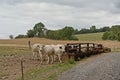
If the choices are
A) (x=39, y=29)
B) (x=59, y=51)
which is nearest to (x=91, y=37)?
(x=39, y=29)

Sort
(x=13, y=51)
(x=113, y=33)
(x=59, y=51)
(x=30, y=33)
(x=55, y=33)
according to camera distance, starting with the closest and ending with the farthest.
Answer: (x=59, y=51), (x=13, y=51), (x=113, y=33), (x=55, y=33), (x=30, y=33)

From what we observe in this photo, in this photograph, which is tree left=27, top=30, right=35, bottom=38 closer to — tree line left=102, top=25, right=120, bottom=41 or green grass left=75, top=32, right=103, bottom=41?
green grass left=75, top=32, right=103, bottom=41

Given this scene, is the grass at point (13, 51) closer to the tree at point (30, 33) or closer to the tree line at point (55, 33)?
the tree line at point (55, 33)

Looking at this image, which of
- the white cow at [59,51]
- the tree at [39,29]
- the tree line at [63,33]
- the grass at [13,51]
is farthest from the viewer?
the tree at [39,29]

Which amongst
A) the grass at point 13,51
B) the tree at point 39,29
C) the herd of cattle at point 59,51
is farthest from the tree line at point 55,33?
the herd of cattle at point 59,51

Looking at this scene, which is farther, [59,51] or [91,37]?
[91,37]

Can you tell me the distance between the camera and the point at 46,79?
57.8ft

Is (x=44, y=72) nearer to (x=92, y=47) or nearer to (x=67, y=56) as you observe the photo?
(x=67, y=56)

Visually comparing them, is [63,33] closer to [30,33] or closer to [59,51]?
[30,33]

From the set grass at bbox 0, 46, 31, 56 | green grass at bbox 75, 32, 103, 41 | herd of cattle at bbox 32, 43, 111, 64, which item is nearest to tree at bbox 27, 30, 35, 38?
green grass at bbox 75, 32, 103, 41

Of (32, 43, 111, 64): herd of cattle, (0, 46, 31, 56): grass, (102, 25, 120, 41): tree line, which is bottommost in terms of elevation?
(0, 46, 31, 56): grass

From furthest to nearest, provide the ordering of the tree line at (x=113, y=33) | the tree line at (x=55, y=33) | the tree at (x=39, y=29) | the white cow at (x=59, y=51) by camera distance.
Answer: the tree at (x=39, y=29) < the tree line at (x=55, y=33) < the tree line at (x=113, y=33) < the white cow at (x=59, y=51)

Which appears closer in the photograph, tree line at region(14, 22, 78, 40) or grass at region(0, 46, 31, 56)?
grass at region(0, 46, 31, 56)

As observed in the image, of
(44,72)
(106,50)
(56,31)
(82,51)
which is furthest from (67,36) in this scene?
(44,72)
